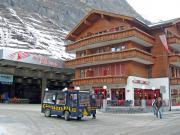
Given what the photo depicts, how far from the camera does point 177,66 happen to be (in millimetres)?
45906

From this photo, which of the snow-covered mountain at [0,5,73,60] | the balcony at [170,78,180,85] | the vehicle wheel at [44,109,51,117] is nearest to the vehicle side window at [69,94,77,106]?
the vehicle wheel at [44,109,51,117]

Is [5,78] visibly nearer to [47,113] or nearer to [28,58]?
[28,58]

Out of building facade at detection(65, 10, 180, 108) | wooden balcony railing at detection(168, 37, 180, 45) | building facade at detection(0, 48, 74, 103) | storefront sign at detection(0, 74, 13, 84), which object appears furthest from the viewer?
storefront sign at detection(0, 74, 13, 84)

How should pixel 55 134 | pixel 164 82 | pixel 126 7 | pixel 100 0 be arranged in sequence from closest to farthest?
1. pixel 55 134
2. pixel 164 82
3. pixel 100 0
4. pixel 126 7

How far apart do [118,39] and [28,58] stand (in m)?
12.7

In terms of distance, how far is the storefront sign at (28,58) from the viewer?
1601 inches

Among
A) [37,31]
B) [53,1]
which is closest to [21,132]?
[37,31]

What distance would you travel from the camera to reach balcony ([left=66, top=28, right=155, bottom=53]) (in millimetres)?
39347

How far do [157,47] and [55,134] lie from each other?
30.4 meters

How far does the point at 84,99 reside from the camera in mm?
23641

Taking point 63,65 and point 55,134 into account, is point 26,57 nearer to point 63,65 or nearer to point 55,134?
point 63,65

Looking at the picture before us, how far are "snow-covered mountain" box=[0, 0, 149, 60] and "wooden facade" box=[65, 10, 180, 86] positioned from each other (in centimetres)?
2520

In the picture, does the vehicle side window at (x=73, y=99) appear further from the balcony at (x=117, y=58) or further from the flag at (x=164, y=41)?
the flag at (x=164, y=41)

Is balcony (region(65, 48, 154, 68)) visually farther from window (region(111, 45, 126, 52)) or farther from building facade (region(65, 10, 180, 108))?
window (region(111, 45, 126, 52))
